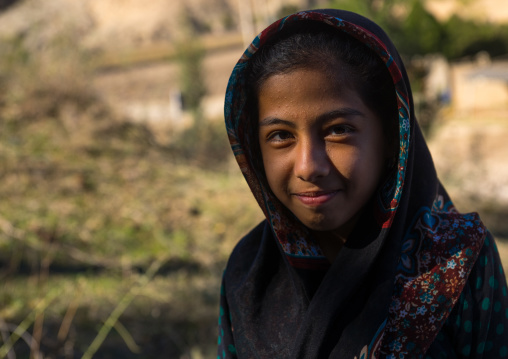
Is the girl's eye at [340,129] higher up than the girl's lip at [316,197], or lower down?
higher up

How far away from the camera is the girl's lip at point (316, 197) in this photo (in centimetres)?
109

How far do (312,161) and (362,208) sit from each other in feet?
0.65

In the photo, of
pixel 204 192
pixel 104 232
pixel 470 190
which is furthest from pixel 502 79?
pixel 104 232

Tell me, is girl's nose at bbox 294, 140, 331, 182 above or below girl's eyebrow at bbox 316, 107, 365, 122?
below

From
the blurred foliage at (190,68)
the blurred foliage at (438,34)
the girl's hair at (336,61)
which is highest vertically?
the blurred foliage at (438,34)

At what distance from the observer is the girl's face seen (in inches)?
41.9

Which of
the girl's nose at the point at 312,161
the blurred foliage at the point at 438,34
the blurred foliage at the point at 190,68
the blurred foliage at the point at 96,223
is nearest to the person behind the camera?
the girl's nose at the point at 312,161

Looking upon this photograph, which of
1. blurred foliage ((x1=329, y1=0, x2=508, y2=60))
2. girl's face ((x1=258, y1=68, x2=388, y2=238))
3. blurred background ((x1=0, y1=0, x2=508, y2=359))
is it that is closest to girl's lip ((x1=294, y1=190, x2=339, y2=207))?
girl's face ((x1=258, y1=68, x2=388, y2=238))

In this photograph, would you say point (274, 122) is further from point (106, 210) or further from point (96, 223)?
point (106, 210)

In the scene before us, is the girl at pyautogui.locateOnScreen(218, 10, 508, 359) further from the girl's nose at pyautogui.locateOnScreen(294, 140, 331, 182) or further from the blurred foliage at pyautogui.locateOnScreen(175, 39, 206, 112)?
the blurred foliage at pyautogui.locateOnScreen(175, 39, 206, 112)

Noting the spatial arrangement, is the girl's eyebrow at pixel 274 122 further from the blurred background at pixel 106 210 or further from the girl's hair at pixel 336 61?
the blurred background at pixel 106 210

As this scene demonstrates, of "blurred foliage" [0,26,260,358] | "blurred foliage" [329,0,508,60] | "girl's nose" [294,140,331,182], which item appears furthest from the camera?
"blurred foliage" [329,0,508,60]

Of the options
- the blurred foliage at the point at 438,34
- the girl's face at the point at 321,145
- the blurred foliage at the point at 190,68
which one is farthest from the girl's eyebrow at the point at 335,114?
the blurred foliage at the point at 438,34

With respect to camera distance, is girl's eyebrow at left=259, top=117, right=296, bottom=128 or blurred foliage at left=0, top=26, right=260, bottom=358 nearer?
girl's eyebrow at left=259, top=117, right=296, bottom=128
